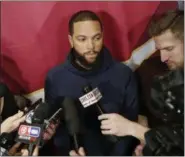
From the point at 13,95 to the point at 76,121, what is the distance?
40 centimetres

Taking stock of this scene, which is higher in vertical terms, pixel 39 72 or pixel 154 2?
pixel 154 2

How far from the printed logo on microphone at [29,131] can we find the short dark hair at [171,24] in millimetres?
623

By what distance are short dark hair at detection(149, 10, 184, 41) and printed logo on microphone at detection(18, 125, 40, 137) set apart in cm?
62

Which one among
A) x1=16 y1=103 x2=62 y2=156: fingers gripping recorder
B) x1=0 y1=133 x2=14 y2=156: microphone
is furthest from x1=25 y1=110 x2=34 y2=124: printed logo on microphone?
x1=0 y1=133 x2=14 y2=156: microphone

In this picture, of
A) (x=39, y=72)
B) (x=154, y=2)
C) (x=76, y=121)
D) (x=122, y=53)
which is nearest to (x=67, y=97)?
(x=76, y=121)

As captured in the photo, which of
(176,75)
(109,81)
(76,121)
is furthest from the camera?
(109,81)

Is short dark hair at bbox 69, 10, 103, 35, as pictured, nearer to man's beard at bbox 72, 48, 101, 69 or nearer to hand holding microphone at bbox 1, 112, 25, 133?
man's beard at bbox 72, 48, 101, 69

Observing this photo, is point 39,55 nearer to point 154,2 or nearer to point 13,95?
point 13,95

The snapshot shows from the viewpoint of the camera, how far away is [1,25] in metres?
1.58

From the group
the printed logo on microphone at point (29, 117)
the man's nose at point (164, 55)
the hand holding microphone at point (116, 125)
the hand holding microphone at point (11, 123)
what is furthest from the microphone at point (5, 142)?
the man's nose at point (164, 55)

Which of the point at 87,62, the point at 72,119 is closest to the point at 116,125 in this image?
the point at 72,119

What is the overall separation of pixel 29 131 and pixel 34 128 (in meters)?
0.02

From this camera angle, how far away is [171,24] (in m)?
1.38

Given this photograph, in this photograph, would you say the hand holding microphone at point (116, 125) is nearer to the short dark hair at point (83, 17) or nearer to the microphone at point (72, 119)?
the microphone at point (72, 119)
